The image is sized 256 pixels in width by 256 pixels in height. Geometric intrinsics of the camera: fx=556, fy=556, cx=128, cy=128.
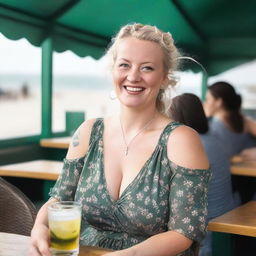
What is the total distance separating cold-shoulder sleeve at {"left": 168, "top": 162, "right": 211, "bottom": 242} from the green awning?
2.86m

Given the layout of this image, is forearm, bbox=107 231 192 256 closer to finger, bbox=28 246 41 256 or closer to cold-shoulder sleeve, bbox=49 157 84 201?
finger, bbox=28 246 41 256

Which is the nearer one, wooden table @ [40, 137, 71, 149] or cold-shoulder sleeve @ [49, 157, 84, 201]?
cold-shoulder sleeve @ [49, 157, 84, 201]

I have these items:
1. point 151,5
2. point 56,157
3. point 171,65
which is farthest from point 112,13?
point 171,65

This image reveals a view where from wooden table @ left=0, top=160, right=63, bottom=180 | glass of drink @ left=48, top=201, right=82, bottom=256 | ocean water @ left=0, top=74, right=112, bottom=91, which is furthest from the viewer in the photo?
ocean water @ left=0, top=74, right=112, bottom=91

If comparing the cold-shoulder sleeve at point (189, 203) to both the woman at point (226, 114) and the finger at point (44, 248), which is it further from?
the woman at point (226, 114)

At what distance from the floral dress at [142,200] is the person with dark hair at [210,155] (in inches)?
37.0

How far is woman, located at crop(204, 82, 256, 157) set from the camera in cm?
443

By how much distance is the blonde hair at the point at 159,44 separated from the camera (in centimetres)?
180

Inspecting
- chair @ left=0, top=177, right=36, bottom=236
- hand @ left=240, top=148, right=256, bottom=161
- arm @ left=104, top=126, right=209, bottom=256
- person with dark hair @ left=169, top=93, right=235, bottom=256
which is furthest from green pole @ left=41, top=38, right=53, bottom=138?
arm @ left=104, top=126, right=209, bottom=256

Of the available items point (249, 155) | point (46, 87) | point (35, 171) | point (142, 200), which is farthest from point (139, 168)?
point (46, 87)

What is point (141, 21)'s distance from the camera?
5.79m

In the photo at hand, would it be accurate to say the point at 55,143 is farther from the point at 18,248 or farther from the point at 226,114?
the point at 18,248

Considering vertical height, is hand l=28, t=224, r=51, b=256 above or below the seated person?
below

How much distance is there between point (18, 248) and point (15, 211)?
19.4 inches
